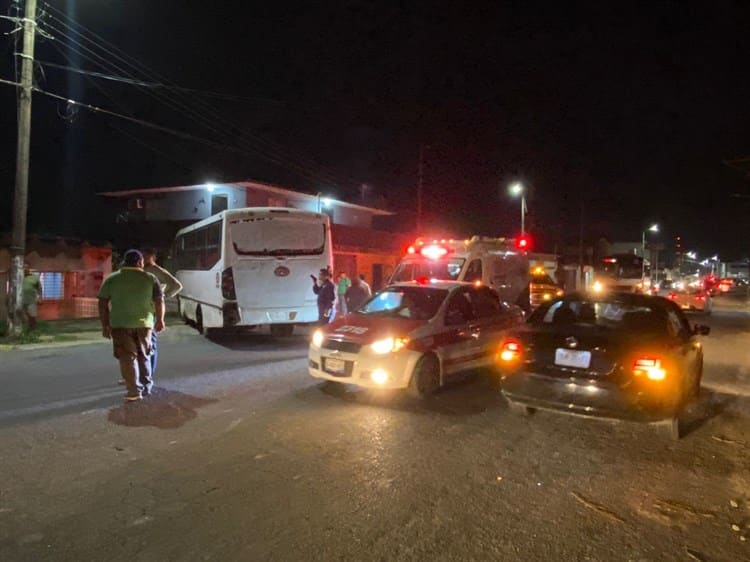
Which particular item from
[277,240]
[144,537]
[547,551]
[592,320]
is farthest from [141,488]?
[277,240]

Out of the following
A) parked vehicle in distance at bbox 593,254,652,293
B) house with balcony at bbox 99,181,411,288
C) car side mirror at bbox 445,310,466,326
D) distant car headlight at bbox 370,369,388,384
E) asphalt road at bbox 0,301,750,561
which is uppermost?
house with balcony at bbox 99,181,411,288

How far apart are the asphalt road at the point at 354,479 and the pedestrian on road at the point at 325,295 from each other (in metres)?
5.54

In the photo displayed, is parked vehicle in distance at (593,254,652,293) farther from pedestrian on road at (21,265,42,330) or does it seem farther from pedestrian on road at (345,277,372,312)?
pedestrian on road at (21,265,42,330)

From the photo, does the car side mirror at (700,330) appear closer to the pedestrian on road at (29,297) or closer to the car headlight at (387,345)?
the car headlight at (387,345)

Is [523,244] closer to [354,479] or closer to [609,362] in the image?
[609,362]

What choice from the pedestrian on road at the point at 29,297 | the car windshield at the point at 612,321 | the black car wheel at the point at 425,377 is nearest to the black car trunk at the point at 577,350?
the car windshield at the point at 612,321

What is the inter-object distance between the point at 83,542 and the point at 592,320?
570 cm

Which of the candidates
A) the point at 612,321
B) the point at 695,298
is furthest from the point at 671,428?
the point at 695,298

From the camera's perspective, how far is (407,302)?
29.3 ft

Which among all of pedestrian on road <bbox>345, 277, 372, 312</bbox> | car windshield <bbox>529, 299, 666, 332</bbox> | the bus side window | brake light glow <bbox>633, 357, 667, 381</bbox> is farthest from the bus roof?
brake light glow <bbox>633, 357, 667, 381</bbox>

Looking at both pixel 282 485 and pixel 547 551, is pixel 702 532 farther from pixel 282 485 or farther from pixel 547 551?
pixel 282 485

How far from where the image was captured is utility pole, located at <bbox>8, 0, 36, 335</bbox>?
14.1 metres

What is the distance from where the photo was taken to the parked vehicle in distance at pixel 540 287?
59.5 ft

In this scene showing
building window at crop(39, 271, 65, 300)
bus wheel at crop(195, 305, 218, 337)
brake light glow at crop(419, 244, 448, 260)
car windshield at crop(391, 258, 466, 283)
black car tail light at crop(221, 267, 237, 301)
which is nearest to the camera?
black car tail light at crop(221, 267, 237, 301)
